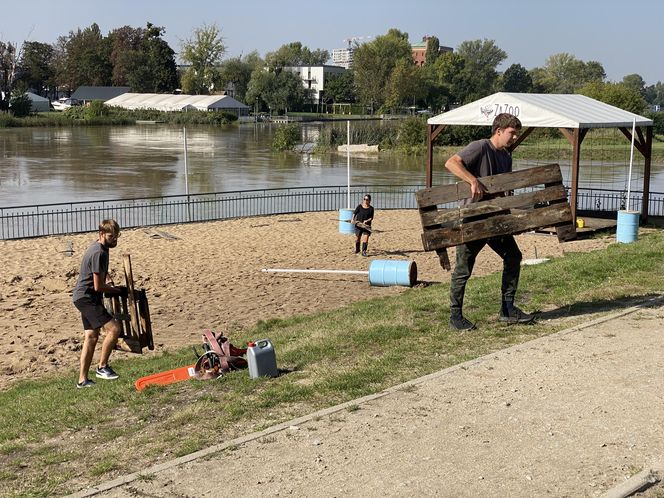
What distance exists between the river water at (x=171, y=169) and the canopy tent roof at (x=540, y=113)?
9.22 meters

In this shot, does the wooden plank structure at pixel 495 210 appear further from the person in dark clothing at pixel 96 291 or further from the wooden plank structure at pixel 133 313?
the person in dark clothing at pixel 96 291

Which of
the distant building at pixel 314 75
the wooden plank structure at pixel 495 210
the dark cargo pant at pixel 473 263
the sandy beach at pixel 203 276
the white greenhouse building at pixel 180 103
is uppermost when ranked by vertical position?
the distant building at pixel 314 75

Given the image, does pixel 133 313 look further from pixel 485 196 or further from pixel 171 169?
pixel 171 169

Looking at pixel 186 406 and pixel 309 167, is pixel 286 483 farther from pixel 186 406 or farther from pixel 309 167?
pixel 309 167

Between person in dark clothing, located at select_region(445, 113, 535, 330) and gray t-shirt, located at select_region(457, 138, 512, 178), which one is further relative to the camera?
gray t-shirt, located at select_region(457, 138, 512, 178)

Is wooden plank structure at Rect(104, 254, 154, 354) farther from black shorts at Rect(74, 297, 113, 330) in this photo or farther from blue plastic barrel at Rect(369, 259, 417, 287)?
blue plastic barrel at Rect(369, 259, 417, 287)

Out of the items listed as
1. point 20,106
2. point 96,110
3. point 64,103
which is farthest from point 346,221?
point 64,103

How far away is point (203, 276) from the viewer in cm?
1688

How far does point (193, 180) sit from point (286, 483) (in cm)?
3543

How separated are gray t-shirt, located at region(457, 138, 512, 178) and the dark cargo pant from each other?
651 millimetres

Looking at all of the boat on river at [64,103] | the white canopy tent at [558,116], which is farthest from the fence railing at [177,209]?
the boat on river at [64,103]

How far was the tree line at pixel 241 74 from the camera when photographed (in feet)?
396

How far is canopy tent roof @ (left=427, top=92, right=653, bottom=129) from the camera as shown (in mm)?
21250

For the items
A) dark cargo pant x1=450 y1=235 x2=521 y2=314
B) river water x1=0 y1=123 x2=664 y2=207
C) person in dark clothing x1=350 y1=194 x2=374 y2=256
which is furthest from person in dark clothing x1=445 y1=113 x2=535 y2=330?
river water x1=0 y1=123 x2=664 y2=207
